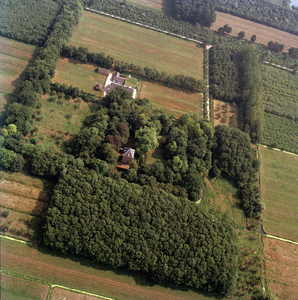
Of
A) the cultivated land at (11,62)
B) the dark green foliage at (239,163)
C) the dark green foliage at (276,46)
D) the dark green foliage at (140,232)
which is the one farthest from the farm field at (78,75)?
the dark green foliage at (276,46)

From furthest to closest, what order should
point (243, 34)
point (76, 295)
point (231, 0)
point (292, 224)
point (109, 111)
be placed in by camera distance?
point (231, 0) → point (243, 34) → point (109, 111) → point (292, 224) → point (76, 295)

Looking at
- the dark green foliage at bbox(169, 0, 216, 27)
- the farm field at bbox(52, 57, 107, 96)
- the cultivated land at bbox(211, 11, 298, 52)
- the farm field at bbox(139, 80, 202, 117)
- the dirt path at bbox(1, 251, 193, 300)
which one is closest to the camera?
the dirt path at bbox(1, 251, 193, 300)

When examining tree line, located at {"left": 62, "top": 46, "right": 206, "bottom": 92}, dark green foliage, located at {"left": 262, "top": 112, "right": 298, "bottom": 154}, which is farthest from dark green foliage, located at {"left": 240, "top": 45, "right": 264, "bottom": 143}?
tree line, located at {"left": 62, "top": 46, "right": 206, "bottom": 92}

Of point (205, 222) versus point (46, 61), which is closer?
point (205, 222)

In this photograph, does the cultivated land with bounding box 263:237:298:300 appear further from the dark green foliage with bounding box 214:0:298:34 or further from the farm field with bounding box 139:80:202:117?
the dark green foliage with bounding box 214:0:298:34

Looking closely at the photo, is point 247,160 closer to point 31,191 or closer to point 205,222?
point 205,222

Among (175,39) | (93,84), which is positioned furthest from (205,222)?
(175,39)
